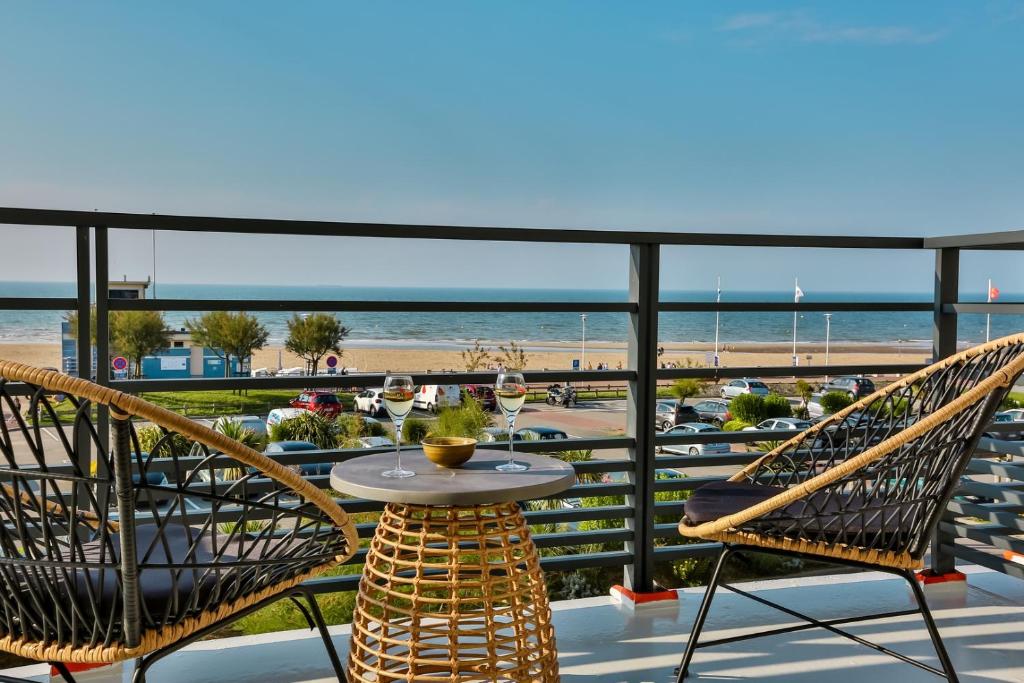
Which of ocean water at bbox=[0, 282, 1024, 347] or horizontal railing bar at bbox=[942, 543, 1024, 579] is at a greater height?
ocean water at bbox=[0, 282, 1024, 347]

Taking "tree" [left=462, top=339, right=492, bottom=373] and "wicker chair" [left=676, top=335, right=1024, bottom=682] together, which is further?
"tree" [left=462, top=339, right=492, bottom=373]

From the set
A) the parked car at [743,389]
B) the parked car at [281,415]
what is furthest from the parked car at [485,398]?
the parked car at [743,389]

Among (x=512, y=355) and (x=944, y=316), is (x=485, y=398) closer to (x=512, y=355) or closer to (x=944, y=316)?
(x=512, y=355)

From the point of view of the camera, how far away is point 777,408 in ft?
111

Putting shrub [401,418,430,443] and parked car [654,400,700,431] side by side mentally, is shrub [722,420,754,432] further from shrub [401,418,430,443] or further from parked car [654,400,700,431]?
shrub [401,418,430,443]

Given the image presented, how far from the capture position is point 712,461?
269 cm

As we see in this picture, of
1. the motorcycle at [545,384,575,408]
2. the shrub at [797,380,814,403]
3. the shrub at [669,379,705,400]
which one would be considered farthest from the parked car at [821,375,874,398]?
the motorcycle at [545,384,575,408]

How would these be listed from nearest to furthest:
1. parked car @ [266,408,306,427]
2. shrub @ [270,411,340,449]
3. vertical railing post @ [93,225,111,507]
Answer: vertical railing post @ [93,225,111,507], shrub @ [270,411,340,449], parked car @ [266,408,306,427]

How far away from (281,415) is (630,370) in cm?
3075

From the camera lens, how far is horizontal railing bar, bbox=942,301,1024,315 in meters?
2.76

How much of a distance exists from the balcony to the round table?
1.32 ft

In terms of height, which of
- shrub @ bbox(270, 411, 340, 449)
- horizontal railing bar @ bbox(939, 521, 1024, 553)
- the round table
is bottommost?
shrub @ bbox(270, 411, 340, 449)

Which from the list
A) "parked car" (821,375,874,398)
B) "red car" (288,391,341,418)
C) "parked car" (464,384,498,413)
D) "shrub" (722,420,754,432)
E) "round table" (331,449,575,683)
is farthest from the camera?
"parked car" (821,375,874,398)

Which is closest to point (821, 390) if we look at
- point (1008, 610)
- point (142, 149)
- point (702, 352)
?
point (702, 352)
